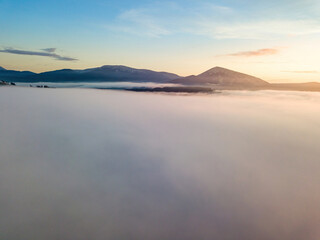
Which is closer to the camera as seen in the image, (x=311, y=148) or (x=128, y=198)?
(x=128, y=198)

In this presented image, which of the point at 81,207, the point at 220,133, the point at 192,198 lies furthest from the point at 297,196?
the point at 220,133

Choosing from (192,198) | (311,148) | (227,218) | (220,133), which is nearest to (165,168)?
(192,198)

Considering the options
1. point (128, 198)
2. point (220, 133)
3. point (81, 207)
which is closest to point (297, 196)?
point (128, 198)

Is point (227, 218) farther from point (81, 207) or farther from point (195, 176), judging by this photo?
point (81, 207)

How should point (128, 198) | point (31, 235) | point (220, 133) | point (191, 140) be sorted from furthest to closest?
1. point (220, 133)
2. point (191, 140)
3. point (128, 198)
4. point (31, 235)

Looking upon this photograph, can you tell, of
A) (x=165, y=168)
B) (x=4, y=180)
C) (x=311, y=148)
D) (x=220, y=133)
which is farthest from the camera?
(x=220, y=133)

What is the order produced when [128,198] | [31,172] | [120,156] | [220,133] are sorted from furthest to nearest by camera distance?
[220,133], [120,156], [31,172], [128,198]

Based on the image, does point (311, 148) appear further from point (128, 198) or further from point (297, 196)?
point (128, 198)

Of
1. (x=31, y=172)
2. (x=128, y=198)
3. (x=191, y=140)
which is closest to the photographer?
(x=128, y=198)

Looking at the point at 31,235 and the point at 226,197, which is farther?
the point at 226,197
